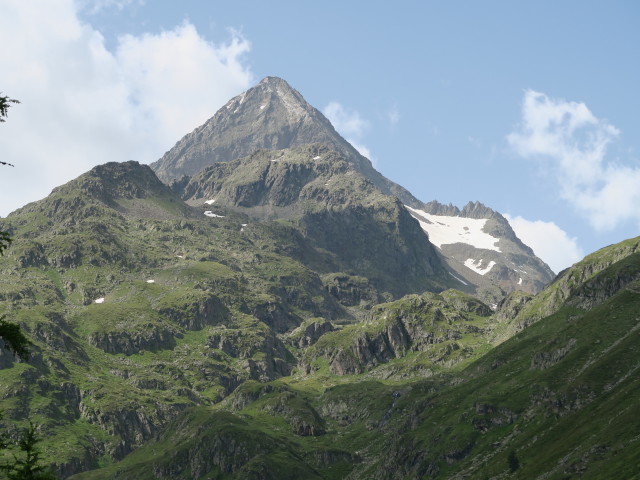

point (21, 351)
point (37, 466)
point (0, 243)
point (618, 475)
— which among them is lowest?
point (618, 475)

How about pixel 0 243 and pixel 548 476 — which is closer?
pixel 0 243

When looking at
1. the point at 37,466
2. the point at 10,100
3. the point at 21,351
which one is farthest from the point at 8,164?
the point at 37,466

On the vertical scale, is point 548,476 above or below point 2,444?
below

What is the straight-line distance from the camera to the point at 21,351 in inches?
1537

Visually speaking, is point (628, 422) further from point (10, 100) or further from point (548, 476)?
point (10, 100)

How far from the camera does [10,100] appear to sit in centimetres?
3978

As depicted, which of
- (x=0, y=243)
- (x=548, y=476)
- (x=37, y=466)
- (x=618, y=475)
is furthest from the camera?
(x=548, y=476)

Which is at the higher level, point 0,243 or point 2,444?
point 0,243

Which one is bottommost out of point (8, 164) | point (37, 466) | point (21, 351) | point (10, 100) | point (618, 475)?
point (618, 475)

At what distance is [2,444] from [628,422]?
18919 cm

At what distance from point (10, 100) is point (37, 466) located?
69.4 feet

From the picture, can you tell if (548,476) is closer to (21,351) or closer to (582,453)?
(582,453)

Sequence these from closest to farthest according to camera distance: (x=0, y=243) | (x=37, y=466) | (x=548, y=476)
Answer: (x=0, y=243) → (x=37, y=466) → (x=548, y=476)

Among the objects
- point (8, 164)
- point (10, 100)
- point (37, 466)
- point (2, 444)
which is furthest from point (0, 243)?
point (37, 466)
